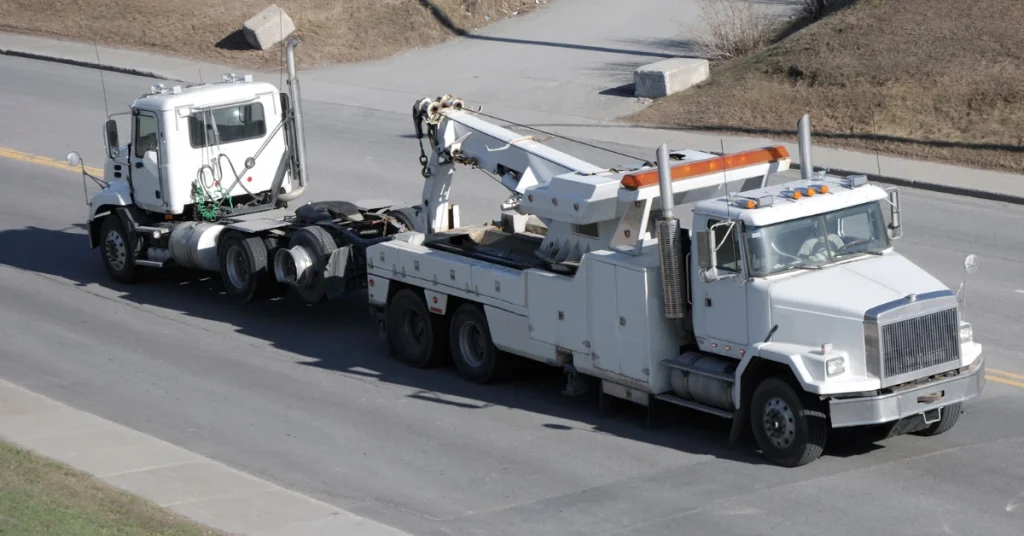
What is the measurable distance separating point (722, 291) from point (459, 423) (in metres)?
3.20

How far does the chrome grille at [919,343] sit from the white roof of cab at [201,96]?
34.1 feet

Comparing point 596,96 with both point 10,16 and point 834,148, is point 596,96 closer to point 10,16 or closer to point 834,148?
point 834,148

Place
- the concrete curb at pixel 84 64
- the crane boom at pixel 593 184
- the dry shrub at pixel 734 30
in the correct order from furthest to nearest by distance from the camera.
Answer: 1. the concrete curb at pixel 84 64
2. the dry shrub at pixel 734 30
3. the crane boom at pixel 593 184

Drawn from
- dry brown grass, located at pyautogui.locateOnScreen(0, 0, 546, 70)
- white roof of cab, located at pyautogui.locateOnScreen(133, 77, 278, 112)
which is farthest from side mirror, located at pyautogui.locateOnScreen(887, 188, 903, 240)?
dry brown grass, located at pyautogui.locateOnScreen(0, 0, 546, 70)

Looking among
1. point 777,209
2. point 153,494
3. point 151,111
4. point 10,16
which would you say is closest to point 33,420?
point 153,494

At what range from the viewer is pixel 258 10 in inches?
1524

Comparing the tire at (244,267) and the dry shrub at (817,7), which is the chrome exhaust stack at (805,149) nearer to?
the tire at (244,267)

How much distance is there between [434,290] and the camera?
15.4 m

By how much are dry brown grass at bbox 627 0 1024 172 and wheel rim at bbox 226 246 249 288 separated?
12100 millimetres

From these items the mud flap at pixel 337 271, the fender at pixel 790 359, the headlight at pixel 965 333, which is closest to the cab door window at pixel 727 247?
the fender at pixel 790 359

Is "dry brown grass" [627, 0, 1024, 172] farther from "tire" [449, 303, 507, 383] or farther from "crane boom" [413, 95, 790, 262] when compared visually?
"tire" [449, 303, 507, 383]

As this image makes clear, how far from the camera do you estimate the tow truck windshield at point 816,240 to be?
12.3 m

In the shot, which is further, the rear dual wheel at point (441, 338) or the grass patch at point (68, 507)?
the rear dual wheel at point (441, 338)

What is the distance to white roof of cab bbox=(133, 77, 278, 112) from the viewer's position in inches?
727
